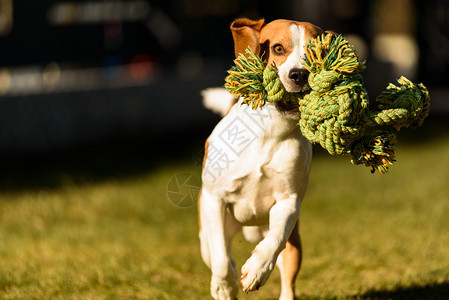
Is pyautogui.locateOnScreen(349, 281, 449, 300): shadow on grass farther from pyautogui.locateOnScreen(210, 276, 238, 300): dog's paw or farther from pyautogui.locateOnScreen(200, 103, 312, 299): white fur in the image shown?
pyautogui.locateOnScreen(200, 103, 312, 299): white fur

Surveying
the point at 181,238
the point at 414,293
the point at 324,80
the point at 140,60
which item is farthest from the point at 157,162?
the point at 324,80

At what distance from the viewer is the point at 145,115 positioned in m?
12.0

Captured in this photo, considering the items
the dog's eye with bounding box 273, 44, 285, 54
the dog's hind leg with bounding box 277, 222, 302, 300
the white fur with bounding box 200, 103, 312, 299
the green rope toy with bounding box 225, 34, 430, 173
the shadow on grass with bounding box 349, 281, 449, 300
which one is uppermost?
the dog's eye with bounding box 273, 44, 285, 54

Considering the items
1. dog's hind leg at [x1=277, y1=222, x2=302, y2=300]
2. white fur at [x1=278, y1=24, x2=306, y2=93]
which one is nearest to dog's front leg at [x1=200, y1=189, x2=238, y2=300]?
dog's hind leg at [x1=277, y1=222, x2=302, y2=300]

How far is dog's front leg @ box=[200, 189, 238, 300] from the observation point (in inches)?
162

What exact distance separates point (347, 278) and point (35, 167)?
5.47 metres

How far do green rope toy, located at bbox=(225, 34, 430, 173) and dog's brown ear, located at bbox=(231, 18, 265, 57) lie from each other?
0.63 feet

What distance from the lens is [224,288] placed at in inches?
165

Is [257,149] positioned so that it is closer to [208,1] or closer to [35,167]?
[35,167]

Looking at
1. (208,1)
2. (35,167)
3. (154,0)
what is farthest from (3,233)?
(208,1)

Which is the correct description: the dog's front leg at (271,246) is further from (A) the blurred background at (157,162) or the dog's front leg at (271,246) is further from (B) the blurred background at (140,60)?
(B) the blurred background at (140,60)

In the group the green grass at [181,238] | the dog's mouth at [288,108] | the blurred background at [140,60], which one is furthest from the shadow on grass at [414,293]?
the blurred background at [140,60]

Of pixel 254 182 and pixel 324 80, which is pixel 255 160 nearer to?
pixel 254 182

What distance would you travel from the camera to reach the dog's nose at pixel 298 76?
12.2 feet
